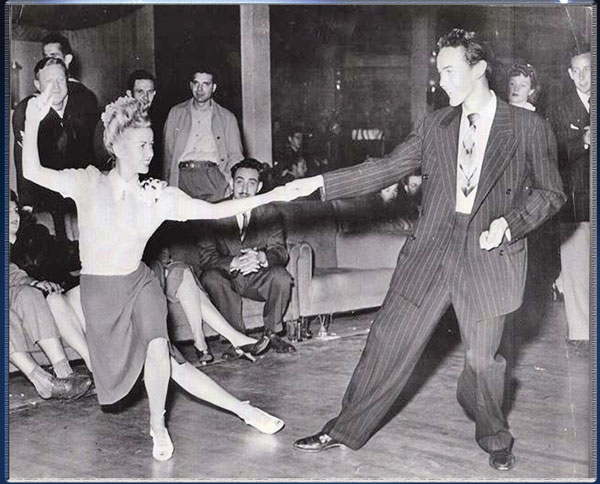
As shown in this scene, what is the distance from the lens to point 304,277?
621 centimetres

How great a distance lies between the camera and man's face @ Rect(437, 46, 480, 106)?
4.33m

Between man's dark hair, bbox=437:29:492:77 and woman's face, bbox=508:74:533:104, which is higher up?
man's dark hair, bbox=437:29:492:77

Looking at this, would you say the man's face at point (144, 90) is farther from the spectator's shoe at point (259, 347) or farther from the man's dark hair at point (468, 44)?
the spectator's shoe at point (259, 347)

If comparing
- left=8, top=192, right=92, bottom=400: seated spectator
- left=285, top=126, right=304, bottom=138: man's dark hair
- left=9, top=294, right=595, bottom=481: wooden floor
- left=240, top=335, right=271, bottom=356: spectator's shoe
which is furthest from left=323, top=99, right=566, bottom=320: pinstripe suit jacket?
left=285, top=126, right=304, bottom=138: man's dark hair

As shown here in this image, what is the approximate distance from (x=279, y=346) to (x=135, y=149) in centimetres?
193

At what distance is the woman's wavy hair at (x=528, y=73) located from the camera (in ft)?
15.1

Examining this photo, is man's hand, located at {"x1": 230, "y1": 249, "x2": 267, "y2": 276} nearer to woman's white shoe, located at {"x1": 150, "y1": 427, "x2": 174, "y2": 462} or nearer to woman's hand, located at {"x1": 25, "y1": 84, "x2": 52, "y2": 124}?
woman's white shoe, located at {"x1": 150, "y1": 427, "x2": 174, "y2": 462}

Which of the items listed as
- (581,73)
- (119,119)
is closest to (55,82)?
(119,119)

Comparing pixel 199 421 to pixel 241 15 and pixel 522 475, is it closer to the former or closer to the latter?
pixel 522 475

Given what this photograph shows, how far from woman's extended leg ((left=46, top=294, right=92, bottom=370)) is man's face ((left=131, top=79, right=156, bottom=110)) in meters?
1.02

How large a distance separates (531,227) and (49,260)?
2.26 metres

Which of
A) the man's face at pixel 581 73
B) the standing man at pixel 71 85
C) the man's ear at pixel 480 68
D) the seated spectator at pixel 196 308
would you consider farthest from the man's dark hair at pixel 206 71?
the man's face at pixel 581 73

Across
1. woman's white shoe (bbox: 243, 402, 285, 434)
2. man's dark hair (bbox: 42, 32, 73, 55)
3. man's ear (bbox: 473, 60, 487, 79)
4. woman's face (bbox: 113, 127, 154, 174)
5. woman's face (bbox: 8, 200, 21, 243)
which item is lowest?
woman's white shoe (bbox: 243, 402, 285, 434)

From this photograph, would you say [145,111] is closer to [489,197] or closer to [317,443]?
[489,197]
